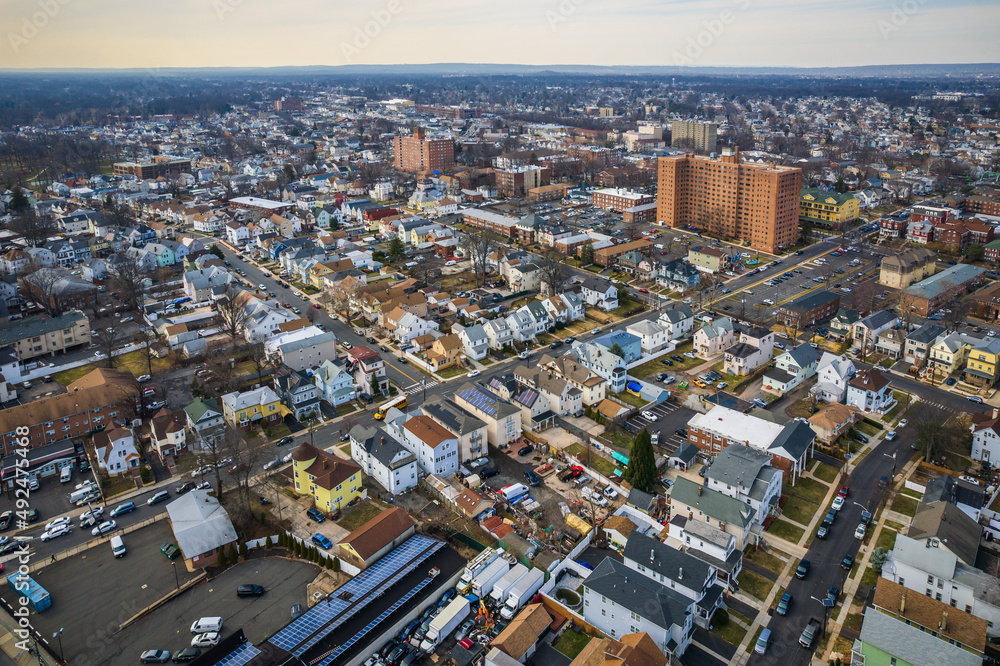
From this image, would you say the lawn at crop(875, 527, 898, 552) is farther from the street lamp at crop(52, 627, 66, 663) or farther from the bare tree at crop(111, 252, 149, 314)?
the bare tree at crop(111, 252, 149, 314)

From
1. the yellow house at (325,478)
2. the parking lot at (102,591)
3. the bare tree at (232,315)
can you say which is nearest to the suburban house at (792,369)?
the yellow house at (325,478)

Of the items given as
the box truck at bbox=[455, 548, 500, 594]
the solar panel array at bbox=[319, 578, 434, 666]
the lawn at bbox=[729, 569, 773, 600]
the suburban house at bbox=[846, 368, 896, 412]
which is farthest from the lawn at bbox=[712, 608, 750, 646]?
the suburban house at bbox=[846, 368, 896, 412]

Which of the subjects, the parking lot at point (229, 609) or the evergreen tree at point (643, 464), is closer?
the parking lot at point (229, 609)

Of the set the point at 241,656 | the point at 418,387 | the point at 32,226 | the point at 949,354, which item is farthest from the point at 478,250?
the point at 32,226

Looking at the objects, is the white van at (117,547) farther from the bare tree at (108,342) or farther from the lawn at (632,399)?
the lawn at (632,399)

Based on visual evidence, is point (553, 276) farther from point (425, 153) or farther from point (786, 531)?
point (425, 153)

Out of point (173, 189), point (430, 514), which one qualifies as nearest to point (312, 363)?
point (430, 514)

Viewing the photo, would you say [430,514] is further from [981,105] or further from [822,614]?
[981,105]
